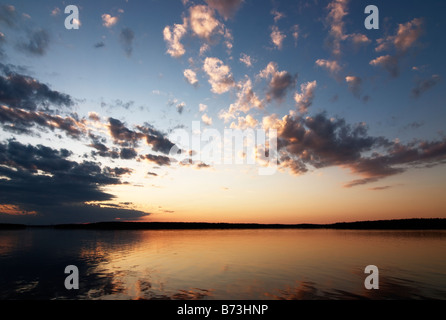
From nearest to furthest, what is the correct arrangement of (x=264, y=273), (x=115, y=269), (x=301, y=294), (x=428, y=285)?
(x=301, y=294) → (x=428, y=285) → (x=264, y=273) → (x=115, y=269)

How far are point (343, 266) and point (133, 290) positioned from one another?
85.9 ft

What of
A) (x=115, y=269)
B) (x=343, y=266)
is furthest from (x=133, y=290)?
(x=343, y=266)

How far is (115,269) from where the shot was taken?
3094cm

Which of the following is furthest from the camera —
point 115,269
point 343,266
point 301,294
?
point 343,266
